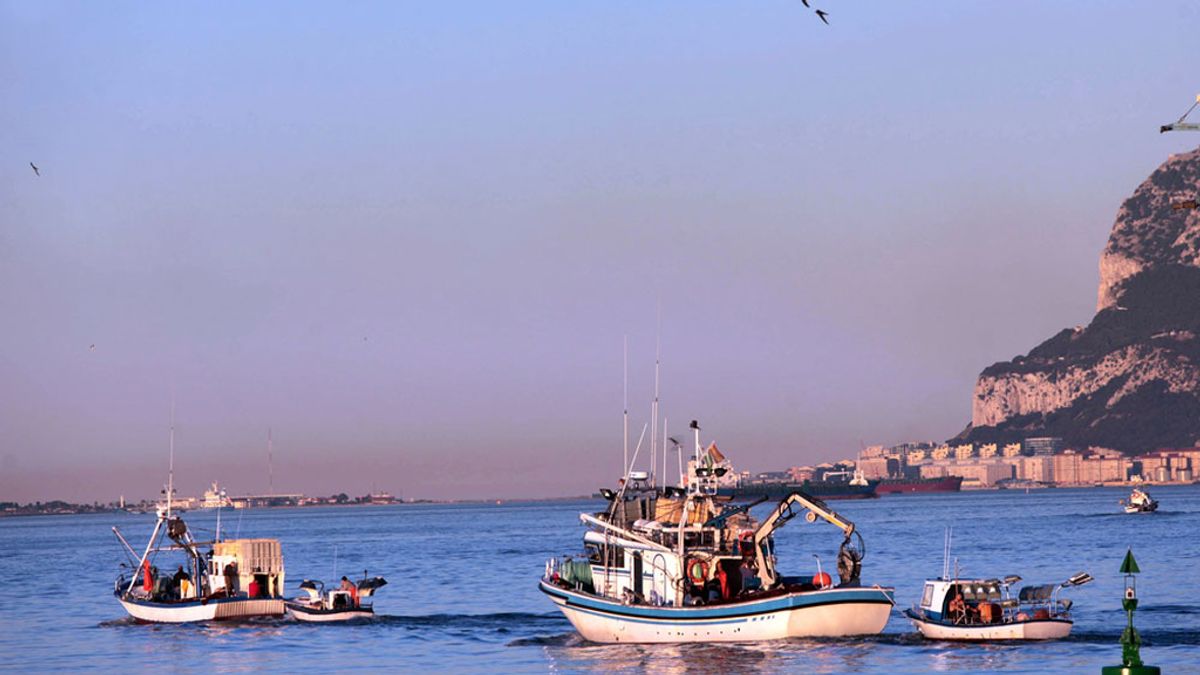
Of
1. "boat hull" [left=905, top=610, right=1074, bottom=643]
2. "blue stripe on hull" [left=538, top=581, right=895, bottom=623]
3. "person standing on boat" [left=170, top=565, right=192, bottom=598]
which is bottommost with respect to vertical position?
"boat hull" [left=905, top=610, right=1074, bottom=643]

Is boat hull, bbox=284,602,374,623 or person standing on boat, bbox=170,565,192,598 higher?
person standing on boat, bbox=170,565,192,598

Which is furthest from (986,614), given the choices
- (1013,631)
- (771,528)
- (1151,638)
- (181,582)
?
(181,582)

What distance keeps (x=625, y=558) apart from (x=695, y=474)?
419 cm

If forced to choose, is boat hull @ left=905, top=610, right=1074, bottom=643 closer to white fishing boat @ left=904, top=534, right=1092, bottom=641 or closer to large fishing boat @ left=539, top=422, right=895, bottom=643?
white fishing boat @ left=904, top=534, right=1092, bottom=641

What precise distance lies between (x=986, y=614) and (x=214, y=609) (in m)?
34.7

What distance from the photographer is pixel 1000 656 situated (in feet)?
207

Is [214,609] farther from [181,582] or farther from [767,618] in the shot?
[767,618]

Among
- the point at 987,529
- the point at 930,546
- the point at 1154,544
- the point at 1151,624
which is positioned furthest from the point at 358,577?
the point at 987,529

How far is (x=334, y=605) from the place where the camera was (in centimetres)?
8431

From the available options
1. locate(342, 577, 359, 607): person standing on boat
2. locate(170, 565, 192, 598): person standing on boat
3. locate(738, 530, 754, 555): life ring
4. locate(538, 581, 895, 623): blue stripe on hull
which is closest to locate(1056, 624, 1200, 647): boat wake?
locate(538, 581, 895, 623): blue stripe on hull

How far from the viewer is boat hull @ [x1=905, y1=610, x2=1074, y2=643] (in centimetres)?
6569

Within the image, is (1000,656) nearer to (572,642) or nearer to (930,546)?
(572,642)

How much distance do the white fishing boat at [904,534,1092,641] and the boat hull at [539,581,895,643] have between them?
362 cm

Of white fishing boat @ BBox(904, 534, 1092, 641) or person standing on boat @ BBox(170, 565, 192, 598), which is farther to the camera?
person standing on boat @ BBox(170, 565, 192, 598)
